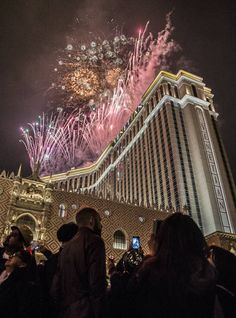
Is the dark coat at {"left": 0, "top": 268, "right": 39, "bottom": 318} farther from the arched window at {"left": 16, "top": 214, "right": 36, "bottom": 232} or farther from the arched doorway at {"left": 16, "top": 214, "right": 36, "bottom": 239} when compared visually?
the arched window at {"left": 16, "top": 214, "right": 36, "bottom": 232}

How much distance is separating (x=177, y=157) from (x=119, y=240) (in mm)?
24842

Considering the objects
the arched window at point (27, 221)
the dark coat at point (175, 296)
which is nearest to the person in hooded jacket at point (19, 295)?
the dark coat at point (175, 296)

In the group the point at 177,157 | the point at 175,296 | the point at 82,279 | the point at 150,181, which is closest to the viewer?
the point at 175,296

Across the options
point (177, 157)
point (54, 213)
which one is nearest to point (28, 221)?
point (54, 213)

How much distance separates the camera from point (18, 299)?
11.0 feet

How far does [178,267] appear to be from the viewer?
2.27m

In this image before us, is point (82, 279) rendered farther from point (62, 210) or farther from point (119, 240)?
point (119, 240)

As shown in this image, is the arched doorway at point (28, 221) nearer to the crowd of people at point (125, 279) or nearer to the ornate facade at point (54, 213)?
the ornate facade at point (54, 213)

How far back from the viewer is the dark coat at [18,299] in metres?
3.27

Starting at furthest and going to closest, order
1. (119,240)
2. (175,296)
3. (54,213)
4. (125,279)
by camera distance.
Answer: (119,240) < (54,213) < (125,279) < (175,296)

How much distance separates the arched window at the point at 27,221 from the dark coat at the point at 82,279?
713 inches

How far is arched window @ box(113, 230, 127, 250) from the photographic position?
2253 cm

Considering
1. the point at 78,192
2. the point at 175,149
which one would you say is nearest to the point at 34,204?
the point at 78,192

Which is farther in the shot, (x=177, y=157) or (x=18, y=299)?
(x=177, y=157)
